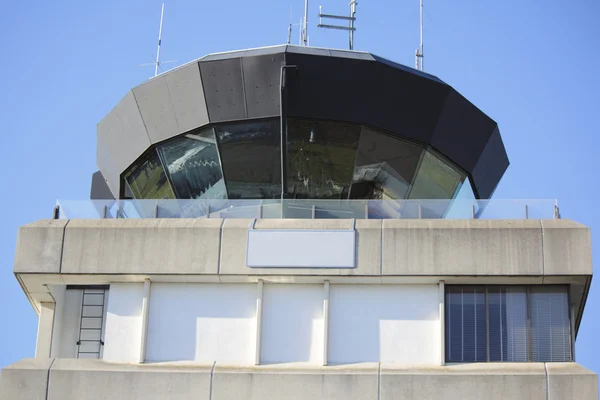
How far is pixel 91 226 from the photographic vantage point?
4116 cm

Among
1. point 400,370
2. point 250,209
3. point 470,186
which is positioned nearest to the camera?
point 400,370

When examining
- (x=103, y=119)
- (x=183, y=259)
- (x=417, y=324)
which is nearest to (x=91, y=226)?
(x=183, y=259)

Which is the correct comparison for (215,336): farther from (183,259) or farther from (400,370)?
(400,370)

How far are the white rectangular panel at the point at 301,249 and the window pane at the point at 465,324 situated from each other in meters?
2.97

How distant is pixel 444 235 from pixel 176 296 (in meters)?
7.52

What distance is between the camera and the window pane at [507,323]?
39.5 m

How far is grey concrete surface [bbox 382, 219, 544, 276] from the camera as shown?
130 feet

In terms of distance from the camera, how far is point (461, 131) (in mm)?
43969

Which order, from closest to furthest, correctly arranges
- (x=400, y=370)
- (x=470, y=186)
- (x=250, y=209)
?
(x=400, y=370), (x=250, y=209), (x=470, y=186)

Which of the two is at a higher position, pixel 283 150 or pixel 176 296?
pixel 283 150

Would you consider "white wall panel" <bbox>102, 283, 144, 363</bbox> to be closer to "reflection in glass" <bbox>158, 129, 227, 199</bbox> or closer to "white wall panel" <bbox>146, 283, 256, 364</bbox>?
"white wall panel" <bbox>146, 283, 256, 364</bbox>

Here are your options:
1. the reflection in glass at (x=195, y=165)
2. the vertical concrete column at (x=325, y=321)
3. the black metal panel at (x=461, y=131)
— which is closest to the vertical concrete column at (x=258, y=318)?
the vertical concrete column at (x=325, y=321)

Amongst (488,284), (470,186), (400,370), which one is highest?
(470,186)

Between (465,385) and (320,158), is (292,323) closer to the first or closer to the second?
(465,385)
